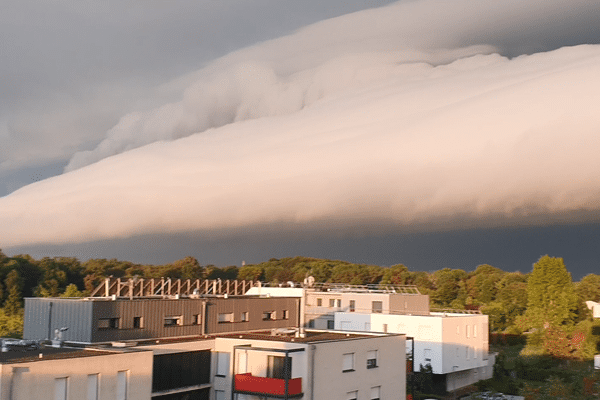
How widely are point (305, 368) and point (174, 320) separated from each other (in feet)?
33.7

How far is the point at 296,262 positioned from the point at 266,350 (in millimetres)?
162500

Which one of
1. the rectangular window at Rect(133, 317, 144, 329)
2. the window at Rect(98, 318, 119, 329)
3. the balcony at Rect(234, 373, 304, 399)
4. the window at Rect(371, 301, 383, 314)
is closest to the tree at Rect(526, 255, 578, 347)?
the window at Rect(371, 301, 383, 314)

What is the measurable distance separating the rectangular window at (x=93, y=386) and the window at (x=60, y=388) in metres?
1.20

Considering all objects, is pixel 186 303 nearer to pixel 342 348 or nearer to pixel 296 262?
pixel 342 348

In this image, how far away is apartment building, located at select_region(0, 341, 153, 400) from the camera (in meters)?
26.0

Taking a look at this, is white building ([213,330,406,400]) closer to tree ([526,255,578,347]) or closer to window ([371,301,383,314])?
window ([371,301,383,314])

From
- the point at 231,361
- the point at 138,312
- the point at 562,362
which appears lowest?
the point at 562,362

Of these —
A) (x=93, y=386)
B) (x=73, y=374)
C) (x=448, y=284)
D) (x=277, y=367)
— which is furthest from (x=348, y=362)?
(x=448, y=284)

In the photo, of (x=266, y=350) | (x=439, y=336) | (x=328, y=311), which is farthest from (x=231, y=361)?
(x=328, y=311)

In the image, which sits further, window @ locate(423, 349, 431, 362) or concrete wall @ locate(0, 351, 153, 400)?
window @ locate(423, 349, 431, 362)

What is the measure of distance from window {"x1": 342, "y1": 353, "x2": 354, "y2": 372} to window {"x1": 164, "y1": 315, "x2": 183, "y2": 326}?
10916mm

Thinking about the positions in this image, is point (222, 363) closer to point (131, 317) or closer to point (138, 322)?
point (138, 322)

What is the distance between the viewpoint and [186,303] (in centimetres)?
4297

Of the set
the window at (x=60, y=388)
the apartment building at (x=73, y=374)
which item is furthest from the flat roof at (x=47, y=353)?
the window at (x=60, y=388)
